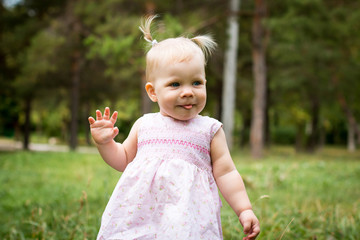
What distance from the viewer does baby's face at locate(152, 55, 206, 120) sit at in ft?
6.20

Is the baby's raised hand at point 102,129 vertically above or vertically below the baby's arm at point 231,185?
above

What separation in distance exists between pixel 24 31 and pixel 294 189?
14.9m

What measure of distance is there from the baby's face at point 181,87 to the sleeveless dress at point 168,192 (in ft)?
0.33

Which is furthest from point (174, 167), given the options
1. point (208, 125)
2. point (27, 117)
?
point (27, 117)

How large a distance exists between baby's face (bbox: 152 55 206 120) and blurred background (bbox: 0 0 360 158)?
759 cm

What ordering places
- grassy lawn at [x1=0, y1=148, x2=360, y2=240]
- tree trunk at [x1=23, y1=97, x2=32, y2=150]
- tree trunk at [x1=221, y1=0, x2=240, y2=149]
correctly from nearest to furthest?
grassy lawn at [x1=0, y1=148, x2=360, y2=240] → tree trunk at [x1=221, y1=0, x2=240, y2=149] → tree trunk at [x1=23, y1=97, x2=32, y2=150]

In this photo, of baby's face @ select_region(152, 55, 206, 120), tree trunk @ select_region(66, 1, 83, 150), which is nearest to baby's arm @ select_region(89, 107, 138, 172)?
baby's face @ select_region(152, 55, 206, 120)

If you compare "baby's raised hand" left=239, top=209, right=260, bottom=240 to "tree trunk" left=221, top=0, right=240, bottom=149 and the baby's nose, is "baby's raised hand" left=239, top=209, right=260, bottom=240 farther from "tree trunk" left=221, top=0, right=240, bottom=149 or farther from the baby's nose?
"tree trunk" left=221, top=0, right=240, bottom=149

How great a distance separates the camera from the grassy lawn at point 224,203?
2881mm

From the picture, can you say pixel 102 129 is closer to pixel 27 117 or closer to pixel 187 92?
pixel 187 92

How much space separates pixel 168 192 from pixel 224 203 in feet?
9.19

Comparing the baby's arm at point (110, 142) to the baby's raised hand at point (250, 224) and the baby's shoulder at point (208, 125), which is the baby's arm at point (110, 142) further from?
the baby's raised hand at point (250, 224)

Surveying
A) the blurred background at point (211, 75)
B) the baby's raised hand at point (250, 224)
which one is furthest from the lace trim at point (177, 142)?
the blurred background at point (211, 75)

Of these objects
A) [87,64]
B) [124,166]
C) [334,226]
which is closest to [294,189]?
[334,226]
